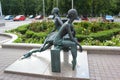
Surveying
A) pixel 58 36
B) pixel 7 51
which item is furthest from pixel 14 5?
pixel 58 36

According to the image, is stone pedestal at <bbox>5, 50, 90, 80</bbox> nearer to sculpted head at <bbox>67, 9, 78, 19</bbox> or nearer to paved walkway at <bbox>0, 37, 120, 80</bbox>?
paved walkway at <bbox>0, 37, 120, 80</bbox>

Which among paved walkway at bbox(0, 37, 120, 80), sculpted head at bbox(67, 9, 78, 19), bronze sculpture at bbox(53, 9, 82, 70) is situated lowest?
paved walkway at bbox(0, 37, 120, 80)

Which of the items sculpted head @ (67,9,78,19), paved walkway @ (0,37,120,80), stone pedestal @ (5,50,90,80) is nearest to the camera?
sculpted head @ (67,9,78,19)

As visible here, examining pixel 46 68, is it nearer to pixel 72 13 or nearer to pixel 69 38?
pixel 69 38

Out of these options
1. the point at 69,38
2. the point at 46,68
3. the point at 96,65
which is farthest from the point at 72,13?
the point at 96,65

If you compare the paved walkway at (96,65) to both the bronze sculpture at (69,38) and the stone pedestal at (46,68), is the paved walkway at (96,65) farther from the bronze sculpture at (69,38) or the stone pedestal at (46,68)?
the bronze sculpture at (69,38)

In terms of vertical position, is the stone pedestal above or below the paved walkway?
above

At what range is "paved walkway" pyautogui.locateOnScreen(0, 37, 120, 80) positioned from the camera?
18.4 ft

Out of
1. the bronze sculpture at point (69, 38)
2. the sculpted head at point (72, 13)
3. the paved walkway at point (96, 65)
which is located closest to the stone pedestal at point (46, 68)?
the paved walkway at point (96, 65)

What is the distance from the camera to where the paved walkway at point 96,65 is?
5594 millimetres

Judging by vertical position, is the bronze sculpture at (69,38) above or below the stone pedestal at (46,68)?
above

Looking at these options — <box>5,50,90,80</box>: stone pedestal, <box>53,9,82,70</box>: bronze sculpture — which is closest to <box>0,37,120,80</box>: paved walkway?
<box>5,50,90,80</box>: stone pedestal

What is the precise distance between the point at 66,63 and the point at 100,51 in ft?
7.16

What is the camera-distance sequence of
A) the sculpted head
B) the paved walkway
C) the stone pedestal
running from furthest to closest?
the paved walkway
the stone pedestal
the sculpted head
